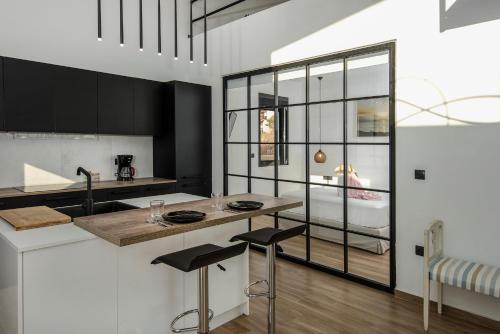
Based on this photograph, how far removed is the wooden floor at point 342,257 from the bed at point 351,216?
61mm

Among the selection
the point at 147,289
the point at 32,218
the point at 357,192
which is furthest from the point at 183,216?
the point at 357,192

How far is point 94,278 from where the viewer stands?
1964mm

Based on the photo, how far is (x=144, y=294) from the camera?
2189 mm

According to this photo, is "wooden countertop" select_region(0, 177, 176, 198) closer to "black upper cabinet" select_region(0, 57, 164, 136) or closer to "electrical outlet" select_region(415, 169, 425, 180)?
"black upper cabinet" select_region(0, 57, 164, 136)

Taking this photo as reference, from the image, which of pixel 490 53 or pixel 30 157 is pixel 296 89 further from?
pixel 30 157

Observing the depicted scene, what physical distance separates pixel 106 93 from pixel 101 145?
Answer: 2.39ft

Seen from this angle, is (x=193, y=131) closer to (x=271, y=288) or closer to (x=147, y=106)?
(x=147, y=106)

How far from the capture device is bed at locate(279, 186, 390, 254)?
335 cm

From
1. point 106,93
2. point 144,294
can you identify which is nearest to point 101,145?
point 106,93

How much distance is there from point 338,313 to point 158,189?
269 cm

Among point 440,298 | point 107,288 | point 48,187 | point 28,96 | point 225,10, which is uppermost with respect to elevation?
point 225,10

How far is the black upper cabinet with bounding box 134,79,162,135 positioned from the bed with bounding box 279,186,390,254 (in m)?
2.09

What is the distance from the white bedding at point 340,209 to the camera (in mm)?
3354

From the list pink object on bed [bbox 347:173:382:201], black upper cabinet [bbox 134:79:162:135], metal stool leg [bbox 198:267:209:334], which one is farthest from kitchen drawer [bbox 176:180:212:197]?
metal stool leg [bbox 198:267:209:334]
